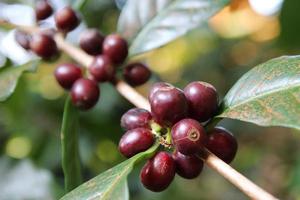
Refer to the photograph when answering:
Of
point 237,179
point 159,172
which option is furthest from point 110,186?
point 237,179

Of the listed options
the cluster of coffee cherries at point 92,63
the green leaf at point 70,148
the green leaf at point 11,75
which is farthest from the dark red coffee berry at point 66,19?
the green leaf at point 70,148

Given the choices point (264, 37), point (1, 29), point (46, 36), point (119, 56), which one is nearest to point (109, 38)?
point (119, 56)

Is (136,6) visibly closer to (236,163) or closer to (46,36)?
(46,36)

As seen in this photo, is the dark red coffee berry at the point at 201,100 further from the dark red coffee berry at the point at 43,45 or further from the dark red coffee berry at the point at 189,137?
the dark red coffee berry at the point at 43,45

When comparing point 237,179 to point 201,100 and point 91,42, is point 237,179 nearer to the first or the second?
point 201,100

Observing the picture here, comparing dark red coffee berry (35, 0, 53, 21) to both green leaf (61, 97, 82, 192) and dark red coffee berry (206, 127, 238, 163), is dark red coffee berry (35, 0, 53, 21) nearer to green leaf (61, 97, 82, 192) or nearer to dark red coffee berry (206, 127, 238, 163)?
green leaf (61, 97, 82, 192)

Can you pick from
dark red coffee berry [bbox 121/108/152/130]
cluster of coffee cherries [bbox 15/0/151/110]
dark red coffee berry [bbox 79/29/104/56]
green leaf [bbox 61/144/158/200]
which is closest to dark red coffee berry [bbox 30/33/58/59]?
cluster of coffee cherries [bbox 15/0/151/110]
